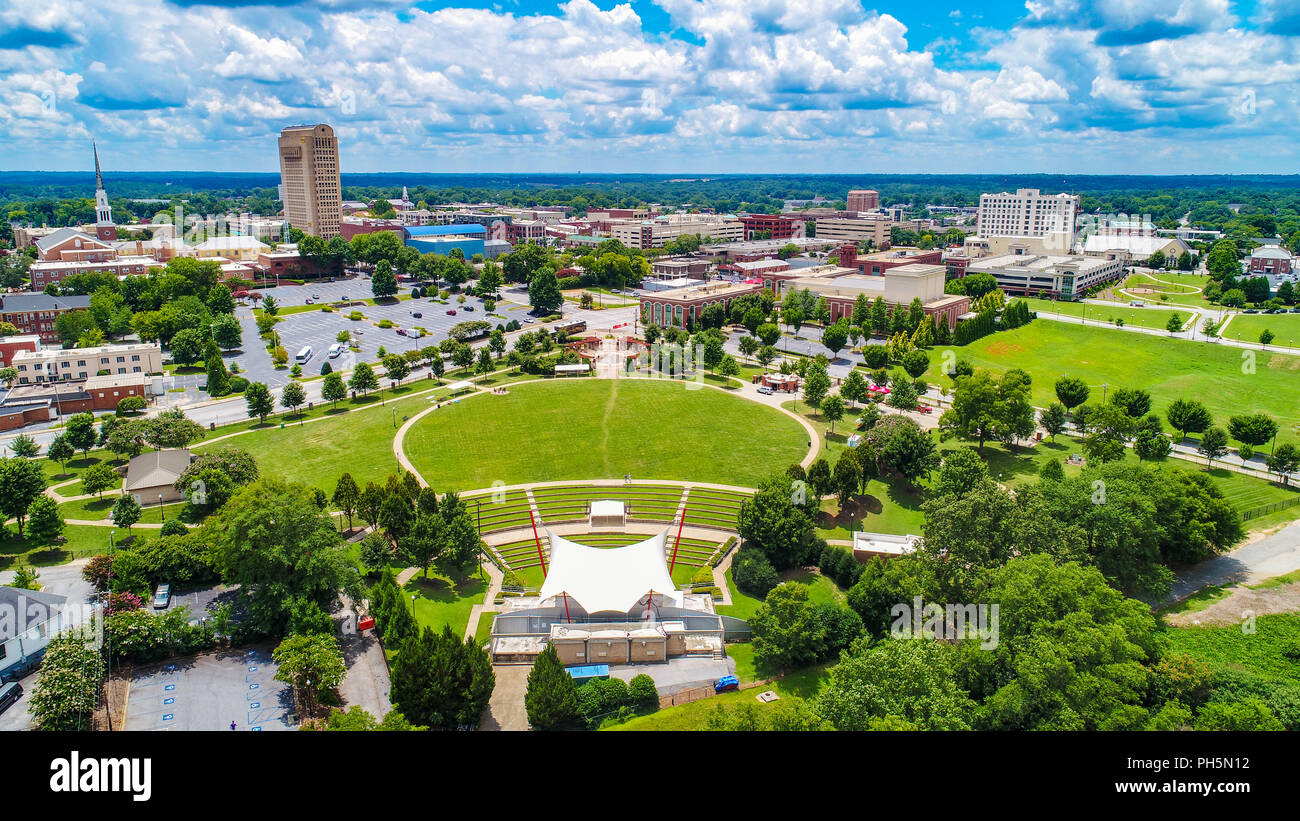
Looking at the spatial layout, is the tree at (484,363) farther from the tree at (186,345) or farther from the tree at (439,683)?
the tree at (439,683)

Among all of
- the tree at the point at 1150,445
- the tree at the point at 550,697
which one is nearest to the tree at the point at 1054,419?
the tree at the point at 1150,445

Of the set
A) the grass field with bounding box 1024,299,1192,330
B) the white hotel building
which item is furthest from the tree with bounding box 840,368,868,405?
the white hotel building

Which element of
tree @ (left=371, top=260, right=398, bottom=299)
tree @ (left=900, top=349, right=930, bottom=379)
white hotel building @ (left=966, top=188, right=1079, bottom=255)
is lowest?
tree @ (left=900, top=349, right=930, bottom=379)

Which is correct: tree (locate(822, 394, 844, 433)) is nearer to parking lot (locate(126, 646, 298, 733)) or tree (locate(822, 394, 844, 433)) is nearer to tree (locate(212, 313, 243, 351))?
parking lot (locate(126, 646, 298, 733))
